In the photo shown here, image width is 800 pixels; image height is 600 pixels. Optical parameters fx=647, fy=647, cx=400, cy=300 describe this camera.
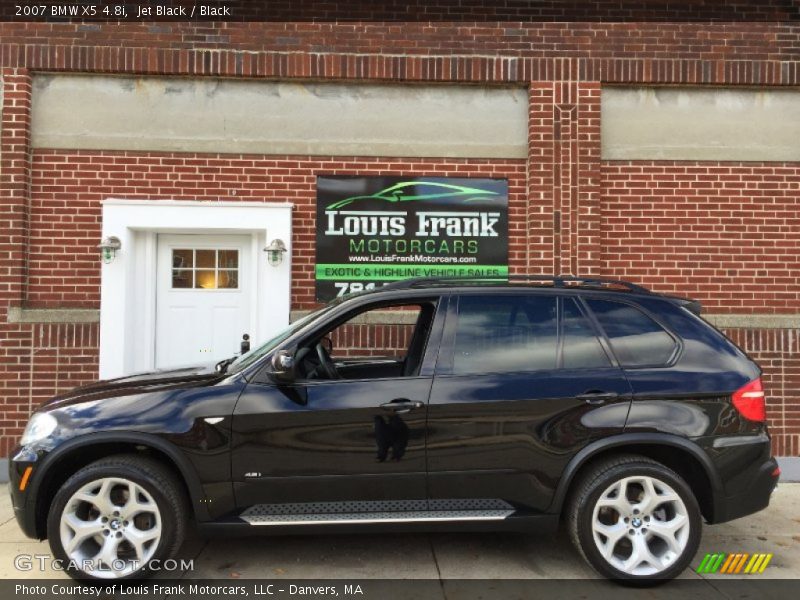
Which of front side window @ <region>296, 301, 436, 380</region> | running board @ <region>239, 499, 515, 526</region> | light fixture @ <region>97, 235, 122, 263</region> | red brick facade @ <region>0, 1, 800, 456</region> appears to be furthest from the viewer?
red brick facade @ <region>0, 1, 800, 456</region>

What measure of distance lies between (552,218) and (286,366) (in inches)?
166

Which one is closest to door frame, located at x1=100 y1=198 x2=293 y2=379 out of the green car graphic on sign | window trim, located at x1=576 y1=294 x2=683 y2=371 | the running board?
the green car graphic on sign

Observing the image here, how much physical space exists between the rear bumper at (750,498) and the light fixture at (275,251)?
4563mm

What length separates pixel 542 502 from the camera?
151 inches

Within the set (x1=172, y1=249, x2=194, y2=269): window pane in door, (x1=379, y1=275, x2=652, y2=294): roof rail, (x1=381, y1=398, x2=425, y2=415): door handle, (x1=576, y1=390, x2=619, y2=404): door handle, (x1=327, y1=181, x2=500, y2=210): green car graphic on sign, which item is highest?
(x1=327, y1=181, x2=500, y2=210): green car graphic on sign

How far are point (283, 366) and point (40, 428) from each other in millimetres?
1531

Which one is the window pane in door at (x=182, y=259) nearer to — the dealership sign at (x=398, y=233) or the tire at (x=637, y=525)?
the dealership sign at (x=398, y=233)

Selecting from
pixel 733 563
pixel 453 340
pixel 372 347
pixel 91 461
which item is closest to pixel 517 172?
pixel 372 347

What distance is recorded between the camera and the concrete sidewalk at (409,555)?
4020mm

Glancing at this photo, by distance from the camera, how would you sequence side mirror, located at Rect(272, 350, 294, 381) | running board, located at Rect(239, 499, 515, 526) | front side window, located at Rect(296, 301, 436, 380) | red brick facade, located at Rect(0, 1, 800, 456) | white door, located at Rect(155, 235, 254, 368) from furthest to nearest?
white door, located at Rect(155, 235, 254, 368) < red brick facade, located at Rect(0, 1, 800, 456) < front side window, located at Rect(296, 301, 436, 380) < running board, located at Rect(239, 499, 515, 526) < side mirror, located at Rect(272, 350, 294, 381)

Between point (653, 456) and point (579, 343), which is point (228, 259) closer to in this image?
point (579, 343)

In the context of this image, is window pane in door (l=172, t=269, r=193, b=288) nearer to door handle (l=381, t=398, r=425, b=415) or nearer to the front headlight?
the front headlight

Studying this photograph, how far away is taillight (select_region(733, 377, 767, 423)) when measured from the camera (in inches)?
153
